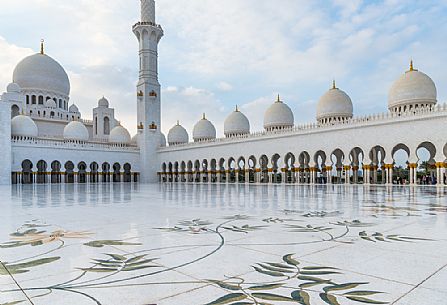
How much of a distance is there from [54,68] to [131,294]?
103 ft

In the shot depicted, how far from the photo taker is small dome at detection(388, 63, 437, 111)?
16.8 metres

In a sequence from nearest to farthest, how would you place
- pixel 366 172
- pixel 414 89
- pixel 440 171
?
pixel 440 171
pixel 366 172
pixel 414 89

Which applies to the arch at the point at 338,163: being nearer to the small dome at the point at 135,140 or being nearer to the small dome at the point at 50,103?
the small dome at the point at 135,140

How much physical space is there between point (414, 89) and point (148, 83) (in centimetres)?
1807

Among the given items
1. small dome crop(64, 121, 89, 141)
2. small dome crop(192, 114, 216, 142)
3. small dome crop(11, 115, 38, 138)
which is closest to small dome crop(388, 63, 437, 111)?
small dome crop(192, 114, 216, 142)

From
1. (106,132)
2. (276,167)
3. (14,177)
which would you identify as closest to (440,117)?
(276,167)

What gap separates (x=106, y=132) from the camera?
106 feet

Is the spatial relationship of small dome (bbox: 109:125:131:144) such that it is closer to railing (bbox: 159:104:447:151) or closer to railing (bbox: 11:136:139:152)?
railing (bbox: 11:136:139:152)

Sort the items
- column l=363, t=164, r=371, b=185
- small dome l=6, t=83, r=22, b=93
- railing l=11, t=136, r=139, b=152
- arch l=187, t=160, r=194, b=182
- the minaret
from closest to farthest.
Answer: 1. column l=363, t=164, r=371, b=185
2. railing l=11, t=136, r=139, b=152
3. small dome l=6, t=83, r=22, b=93
4. the minaret
5. arch l=187, t=160, r=194, b=182

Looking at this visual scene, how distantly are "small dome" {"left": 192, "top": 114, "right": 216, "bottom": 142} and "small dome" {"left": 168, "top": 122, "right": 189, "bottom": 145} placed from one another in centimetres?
198

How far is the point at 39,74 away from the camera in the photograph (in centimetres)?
2764

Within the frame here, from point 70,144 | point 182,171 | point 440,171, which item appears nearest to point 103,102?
point 70,144

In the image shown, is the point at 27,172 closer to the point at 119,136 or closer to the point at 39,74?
the point at 119,136

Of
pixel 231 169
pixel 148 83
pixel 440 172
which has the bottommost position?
pixel 440 172
